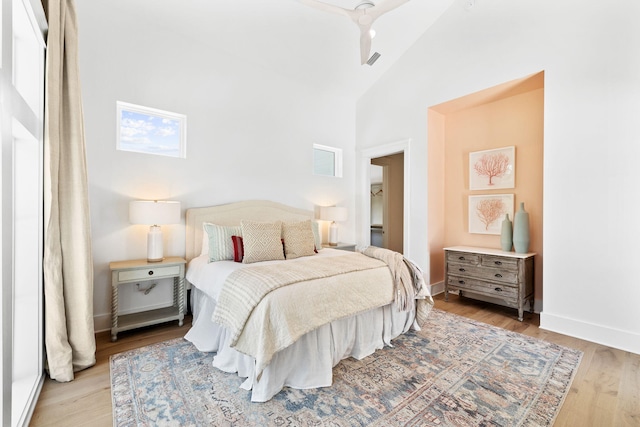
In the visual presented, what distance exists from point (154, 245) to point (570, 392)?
11.9ft

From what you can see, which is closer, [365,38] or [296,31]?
[365,38]

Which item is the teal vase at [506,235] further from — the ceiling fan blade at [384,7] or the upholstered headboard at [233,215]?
the ceiling fan blade at [384,7]

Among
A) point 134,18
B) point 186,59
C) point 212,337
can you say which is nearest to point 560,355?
point 212,337

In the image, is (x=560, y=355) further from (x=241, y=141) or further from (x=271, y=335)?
(x=241, y=141)

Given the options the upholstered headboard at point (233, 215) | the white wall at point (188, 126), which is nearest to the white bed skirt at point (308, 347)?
the upholstered headboard at point (233, 215)

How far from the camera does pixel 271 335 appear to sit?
72.6 inches

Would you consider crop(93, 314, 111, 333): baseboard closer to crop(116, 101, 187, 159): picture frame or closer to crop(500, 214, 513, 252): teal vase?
crop(116, 101, 187, 159): picture frame

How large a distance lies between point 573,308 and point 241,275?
128 inches

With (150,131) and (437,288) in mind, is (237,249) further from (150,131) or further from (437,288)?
(437,288)

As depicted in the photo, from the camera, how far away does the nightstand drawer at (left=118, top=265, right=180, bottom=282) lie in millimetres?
2756

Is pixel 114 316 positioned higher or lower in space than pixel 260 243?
lower

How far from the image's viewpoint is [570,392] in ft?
6.52

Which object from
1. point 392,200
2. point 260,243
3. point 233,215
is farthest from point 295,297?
point 392,200

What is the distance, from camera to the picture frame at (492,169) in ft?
12.6
